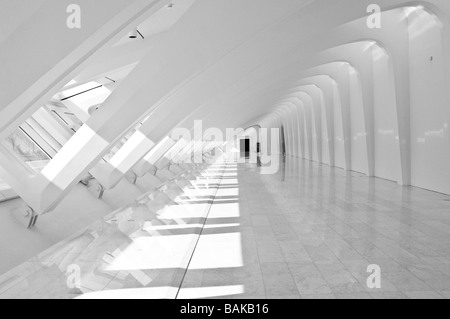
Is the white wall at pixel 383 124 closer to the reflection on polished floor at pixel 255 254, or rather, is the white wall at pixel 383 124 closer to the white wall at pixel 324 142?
the reflection on polished floor at pixel 255 254

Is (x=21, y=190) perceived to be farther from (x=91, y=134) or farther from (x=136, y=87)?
(x=136, y=87)

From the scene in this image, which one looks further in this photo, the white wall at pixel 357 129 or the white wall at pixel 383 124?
the white wall at pixel 357 129

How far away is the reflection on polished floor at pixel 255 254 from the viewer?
4.29 metres

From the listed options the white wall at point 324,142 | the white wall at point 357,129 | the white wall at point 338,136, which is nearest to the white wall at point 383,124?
the white wall at point 357,129

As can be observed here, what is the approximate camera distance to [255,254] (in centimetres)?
564

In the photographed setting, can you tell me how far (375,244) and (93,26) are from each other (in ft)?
14.7

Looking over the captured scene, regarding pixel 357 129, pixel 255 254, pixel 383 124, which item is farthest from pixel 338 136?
pixel 255 254

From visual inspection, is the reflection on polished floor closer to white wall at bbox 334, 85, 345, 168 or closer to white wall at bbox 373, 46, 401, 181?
white wall at bbox 373, 46, 401, 181

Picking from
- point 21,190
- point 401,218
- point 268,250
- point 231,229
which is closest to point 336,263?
point 268,250

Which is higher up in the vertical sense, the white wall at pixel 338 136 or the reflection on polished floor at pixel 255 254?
the white wall at pixel 338 136

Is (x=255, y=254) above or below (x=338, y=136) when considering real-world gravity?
below

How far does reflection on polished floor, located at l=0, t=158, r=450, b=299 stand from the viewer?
429 cm

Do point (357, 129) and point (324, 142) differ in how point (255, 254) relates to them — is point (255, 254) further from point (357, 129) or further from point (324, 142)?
point (324, 142)
